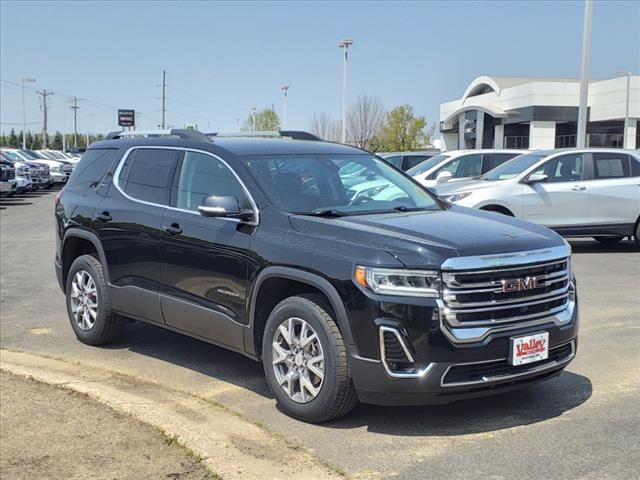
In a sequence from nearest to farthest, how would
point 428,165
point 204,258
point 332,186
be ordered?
1. point 204,258
2. point 332,186
3. point 428,165

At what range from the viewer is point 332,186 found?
18.7 ft

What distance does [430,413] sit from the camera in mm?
4961

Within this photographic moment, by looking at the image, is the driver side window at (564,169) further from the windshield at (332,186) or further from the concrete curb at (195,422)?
the concrete curb at (195,422)

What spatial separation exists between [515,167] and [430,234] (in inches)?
354

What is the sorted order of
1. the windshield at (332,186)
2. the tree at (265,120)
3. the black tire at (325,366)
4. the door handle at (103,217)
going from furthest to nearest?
the tree at (265,120)
the door handle at (103,217)
the windshield at (332,186)
the black tire at (325,366)

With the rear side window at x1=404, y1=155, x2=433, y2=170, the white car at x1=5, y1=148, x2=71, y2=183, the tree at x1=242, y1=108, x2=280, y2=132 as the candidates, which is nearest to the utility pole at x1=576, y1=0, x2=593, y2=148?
the rear side window at x1=404, y1=155, x2=433, y2=170

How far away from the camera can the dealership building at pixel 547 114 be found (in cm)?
5147

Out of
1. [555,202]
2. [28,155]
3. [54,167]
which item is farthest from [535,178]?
[28,155]

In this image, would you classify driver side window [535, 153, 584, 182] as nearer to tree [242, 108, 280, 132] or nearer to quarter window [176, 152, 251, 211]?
quarter window [176, 152, 251, 211]

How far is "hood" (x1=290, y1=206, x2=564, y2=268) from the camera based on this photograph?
4395 millimetres

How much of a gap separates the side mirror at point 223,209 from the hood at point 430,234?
0.40 metres

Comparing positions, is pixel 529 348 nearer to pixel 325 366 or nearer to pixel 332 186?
pixel 325 366

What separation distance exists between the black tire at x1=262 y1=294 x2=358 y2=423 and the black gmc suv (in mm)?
10

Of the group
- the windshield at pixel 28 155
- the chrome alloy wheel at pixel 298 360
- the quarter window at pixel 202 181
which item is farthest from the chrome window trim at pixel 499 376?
the windshield at pixel 28 155
